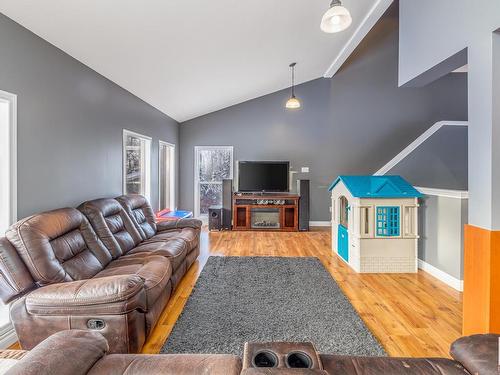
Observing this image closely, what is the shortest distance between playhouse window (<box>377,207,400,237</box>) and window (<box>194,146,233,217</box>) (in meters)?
3.76

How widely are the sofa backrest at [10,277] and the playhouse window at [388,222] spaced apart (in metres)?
3.57

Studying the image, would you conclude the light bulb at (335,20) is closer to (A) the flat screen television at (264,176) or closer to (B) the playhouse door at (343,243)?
(B) the playhouse door at (343,243)

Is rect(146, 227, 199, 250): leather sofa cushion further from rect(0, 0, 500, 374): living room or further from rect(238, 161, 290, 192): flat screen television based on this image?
rect(238, 161, 290, 192): flat screen television

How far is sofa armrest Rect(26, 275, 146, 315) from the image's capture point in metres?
1.68

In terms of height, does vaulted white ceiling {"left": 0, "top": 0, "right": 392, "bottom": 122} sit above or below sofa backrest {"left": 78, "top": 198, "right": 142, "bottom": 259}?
above

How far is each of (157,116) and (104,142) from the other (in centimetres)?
190

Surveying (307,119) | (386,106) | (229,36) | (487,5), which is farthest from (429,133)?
(229,36)

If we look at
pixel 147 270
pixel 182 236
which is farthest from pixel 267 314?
pixel 182 236

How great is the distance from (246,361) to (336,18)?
2.32m

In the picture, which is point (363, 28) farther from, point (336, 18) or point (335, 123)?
point (336, 18)

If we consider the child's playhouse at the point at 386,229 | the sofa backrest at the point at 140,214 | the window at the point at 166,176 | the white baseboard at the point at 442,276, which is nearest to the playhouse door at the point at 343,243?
the child's playhouse at the point at 386,229

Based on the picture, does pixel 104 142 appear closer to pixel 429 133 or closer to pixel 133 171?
pixel 133 171

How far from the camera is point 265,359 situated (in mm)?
930

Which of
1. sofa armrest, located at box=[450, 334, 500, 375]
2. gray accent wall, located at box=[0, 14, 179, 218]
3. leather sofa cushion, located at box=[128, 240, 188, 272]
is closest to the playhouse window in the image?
Result: leather sofa cushion, located at box=[128, 240, 188, 272]
